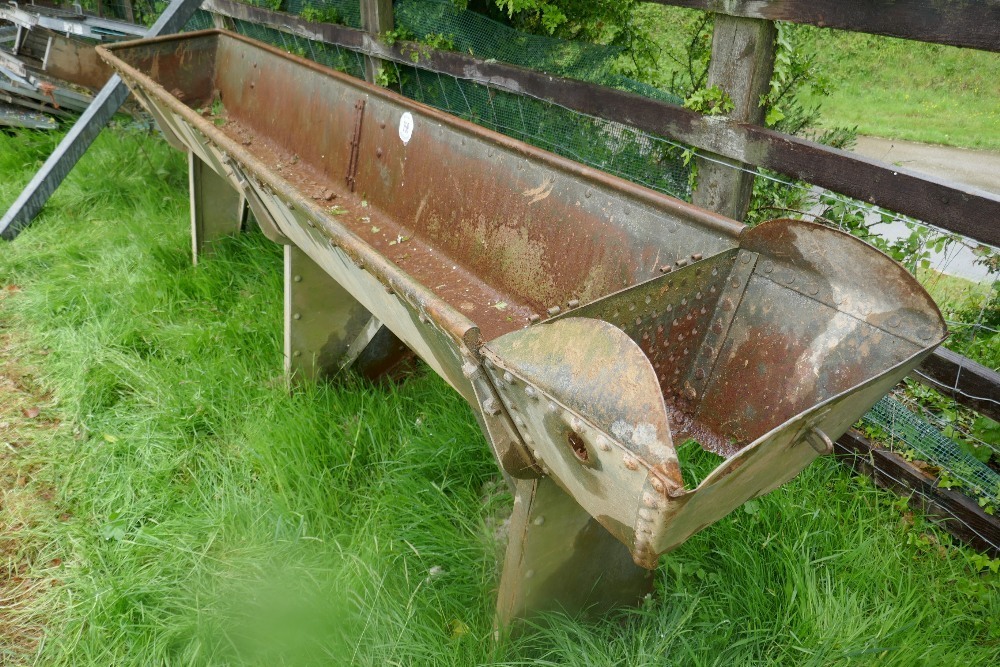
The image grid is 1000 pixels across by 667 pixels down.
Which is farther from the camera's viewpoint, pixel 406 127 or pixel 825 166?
pixel 406 127

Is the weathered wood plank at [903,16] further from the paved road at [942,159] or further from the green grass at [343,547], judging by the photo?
the paved road at [942,159]

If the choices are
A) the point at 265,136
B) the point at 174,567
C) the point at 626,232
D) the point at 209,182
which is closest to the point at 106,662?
the point at 174,567

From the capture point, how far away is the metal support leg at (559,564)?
186 cm

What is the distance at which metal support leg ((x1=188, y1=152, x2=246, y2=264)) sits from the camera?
4182 mm

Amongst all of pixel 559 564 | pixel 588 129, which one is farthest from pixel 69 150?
pixel 559 564

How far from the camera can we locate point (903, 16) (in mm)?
1912

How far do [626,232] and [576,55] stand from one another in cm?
137

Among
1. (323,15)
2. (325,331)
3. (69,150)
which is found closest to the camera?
(325,331)

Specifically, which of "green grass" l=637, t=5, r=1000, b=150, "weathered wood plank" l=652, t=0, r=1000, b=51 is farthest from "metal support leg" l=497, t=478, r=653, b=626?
"green grass" l=637, t=5, r=1000, b=150

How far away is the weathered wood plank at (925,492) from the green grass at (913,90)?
629cm

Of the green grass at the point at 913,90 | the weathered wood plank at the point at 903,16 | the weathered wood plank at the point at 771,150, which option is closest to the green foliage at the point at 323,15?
the weathered wood plank at the point at 771,150

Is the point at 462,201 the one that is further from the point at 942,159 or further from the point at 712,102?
the point at 942,159

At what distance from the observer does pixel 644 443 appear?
3.91 ft

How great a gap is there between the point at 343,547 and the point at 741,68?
6.93 ft
